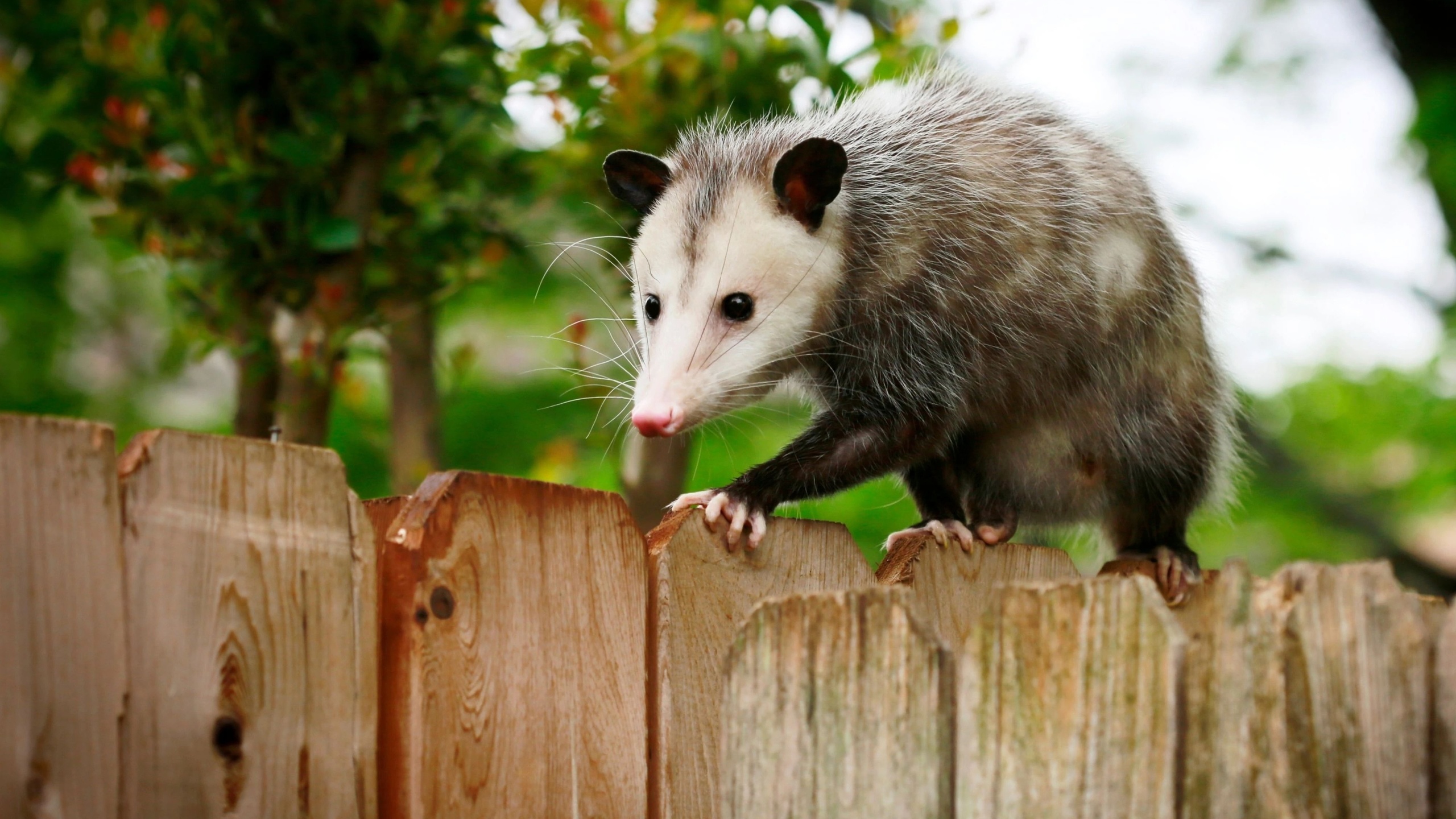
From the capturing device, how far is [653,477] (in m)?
2.69

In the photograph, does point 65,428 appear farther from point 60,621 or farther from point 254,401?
point 254,401

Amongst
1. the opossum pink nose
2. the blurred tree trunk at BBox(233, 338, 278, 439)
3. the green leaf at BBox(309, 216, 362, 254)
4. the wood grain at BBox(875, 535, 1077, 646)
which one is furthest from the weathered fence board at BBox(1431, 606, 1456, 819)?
the blurred tree trunk at BBox(233, 338, 278, 439)

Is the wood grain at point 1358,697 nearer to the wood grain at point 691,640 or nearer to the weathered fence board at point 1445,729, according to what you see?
the weathered fence board at point 1445,729

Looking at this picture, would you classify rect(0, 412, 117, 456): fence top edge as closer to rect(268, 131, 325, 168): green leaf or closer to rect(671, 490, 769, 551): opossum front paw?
rect(671, 490, 769, 551): opossum front paw

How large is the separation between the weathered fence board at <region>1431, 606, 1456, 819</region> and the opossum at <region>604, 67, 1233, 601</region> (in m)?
0.90

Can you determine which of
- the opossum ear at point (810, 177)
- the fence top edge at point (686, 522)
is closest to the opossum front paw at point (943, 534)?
the fence top edge at point (686, 522)

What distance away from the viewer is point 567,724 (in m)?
1.40

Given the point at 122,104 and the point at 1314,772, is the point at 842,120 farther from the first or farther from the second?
the point at 1314,772

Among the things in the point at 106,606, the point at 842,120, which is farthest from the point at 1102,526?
the point at 106,606

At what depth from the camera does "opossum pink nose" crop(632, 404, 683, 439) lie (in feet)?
5.80

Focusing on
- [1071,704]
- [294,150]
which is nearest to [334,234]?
[294,150]

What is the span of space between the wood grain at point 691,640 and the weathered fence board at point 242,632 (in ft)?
1.14

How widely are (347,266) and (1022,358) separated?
4.02 feet

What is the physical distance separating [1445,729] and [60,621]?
1.17 metres
